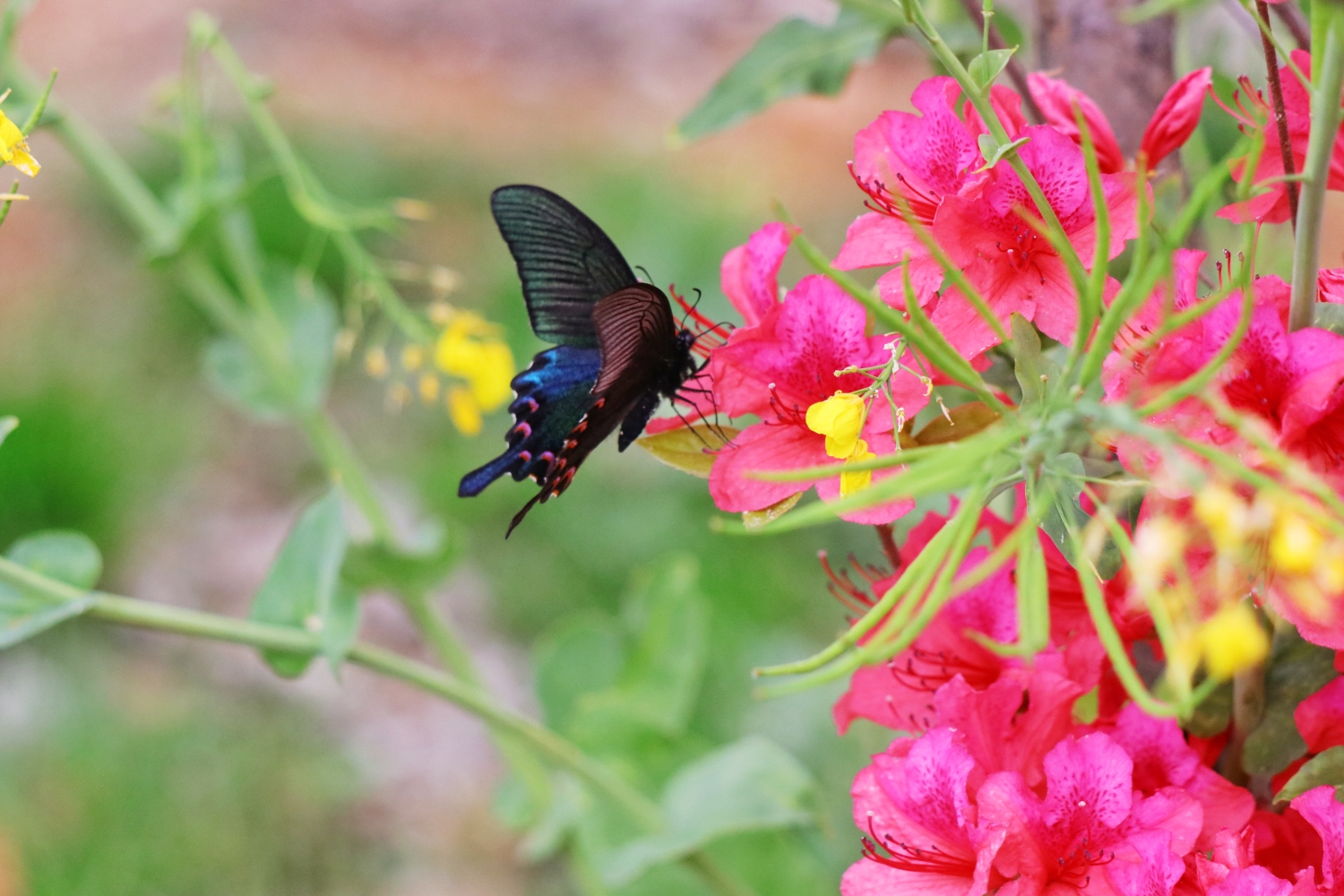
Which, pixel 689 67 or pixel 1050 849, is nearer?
pixel 1050 849

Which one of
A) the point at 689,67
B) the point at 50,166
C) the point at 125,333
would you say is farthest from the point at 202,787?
the point at 689,67

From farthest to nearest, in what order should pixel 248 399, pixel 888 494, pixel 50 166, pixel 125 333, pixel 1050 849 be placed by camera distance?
pixel 50 166
pixel 125 333
pixel 248 399
pixel 1050 849
pixel 888 494

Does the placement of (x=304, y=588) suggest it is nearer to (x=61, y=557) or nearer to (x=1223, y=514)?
(x=61, y=557)

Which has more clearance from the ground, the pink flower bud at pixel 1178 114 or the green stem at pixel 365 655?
the pink flower bud at pixel 1178 114

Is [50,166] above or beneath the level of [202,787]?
above

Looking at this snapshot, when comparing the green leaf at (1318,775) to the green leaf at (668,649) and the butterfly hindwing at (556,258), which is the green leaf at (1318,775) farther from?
the green leaf at (668,649)

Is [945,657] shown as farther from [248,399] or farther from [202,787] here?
[202,787]

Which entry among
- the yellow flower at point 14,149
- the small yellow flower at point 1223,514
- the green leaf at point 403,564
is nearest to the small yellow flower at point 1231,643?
the small yellow flower at point 1223,514
